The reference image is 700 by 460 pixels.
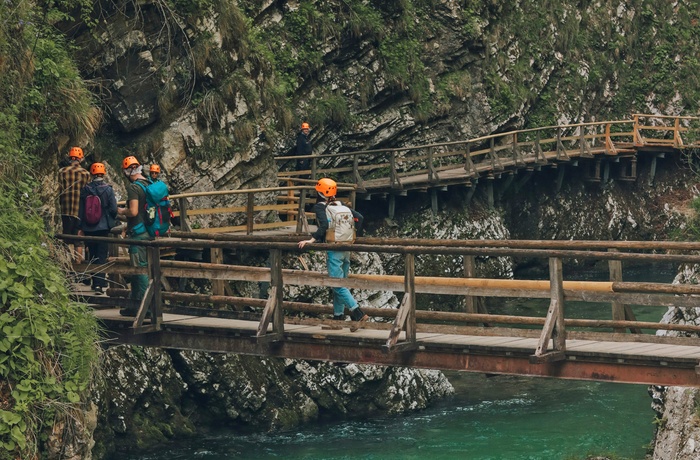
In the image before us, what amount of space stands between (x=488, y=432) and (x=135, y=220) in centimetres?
885

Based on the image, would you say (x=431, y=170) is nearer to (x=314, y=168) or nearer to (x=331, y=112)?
(x=331, y=112)

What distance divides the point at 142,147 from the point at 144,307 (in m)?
9.44

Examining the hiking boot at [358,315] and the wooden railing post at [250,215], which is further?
the wooden railing post at [250,215]

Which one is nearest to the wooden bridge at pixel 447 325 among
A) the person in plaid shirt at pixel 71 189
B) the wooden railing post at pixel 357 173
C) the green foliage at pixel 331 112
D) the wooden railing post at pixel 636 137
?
the person in plaid shirt at pixel 71 189

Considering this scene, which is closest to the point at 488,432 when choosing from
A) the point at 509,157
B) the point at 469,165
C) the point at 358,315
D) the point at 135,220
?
the point at 358,315

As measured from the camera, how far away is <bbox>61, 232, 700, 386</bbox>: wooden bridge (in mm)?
14500

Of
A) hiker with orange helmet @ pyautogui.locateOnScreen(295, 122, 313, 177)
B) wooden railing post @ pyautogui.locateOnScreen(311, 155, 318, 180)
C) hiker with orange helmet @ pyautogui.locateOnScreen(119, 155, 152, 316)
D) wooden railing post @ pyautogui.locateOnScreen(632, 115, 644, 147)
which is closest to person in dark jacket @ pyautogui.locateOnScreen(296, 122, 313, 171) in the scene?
hiker with orange helmet @ pyautogui.locateOnScreen(295, 122, 313, 177)

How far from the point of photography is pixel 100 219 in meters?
18.5

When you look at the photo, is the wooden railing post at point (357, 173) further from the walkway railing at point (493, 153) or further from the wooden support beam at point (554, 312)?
the wooden support beam at point (554, 312)

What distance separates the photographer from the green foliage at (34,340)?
1428 centimetres

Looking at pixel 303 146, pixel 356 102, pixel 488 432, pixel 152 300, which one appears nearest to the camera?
pixel 152 300

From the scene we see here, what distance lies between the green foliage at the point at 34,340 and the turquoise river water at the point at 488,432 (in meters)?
8.07

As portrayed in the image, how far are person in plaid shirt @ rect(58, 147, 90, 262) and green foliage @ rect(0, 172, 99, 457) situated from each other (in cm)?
310

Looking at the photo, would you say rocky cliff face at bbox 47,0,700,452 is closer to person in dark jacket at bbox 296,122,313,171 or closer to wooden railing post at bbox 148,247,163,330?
person in dark jacket at bbox 296,122,313,171
